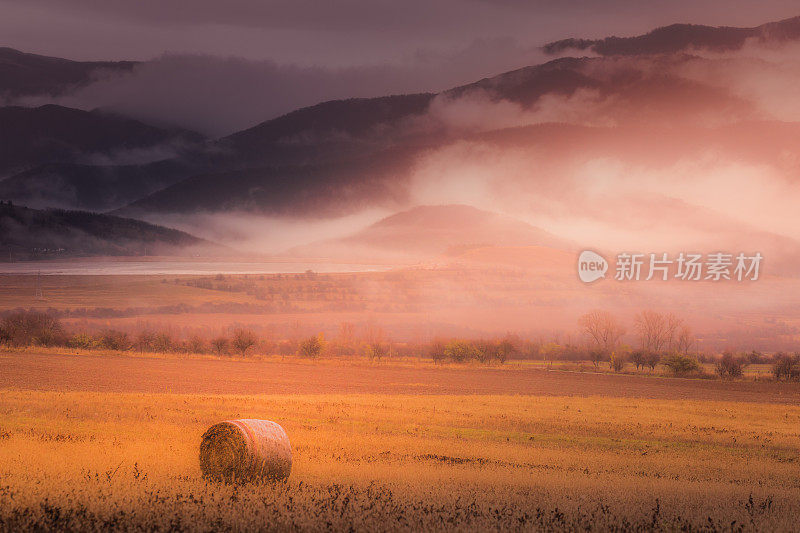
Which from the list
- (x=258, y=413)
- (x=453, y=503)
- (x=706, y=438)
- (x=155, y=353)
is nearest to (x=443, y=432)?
(x=258, y=413)

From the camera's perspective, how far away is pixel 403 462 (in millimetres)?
23969

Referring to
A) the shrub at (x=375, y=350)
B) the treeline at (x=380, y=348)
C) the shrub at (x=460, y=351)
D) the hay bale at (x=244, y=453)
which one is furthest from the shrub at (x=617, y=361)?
the hay bale at (x=244, y=453)

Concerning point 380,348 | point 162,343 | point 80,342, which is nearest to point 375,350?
point 380,348

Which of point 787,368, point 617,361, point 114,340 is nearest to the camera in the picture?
point 787,368

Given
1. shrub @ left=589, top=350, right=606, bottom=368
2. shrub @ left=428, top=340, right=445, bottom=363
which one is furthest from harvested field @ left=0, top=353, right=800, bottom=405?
shrub @ left=589, top=350, right=606, bottom=368

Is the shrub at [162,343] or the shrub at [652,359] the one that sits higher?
the shrub at [652,359]

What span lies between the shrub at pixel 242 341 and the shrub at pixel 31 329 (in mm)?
20859

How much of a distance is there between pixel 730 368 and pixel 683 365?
232 inches

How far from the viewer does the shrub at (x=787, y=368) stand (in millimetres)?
85375

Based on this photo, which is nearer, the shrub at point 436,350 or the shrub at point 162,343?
the shrub at point 162,343

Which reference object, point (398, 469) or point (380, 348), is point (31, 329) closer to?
point (380, 348)

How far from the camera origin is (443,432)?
33.0 metres

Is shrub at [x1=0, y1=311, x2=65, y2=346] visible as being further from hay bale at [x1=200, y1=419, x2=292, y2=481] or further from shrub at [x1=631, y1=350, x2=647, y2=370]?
shrub at [x1=631, y1=350, x2=647, y2=370]

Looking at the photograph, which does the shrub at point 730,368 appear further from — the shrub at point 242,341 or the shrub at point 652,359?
the shrub at point 242,341
